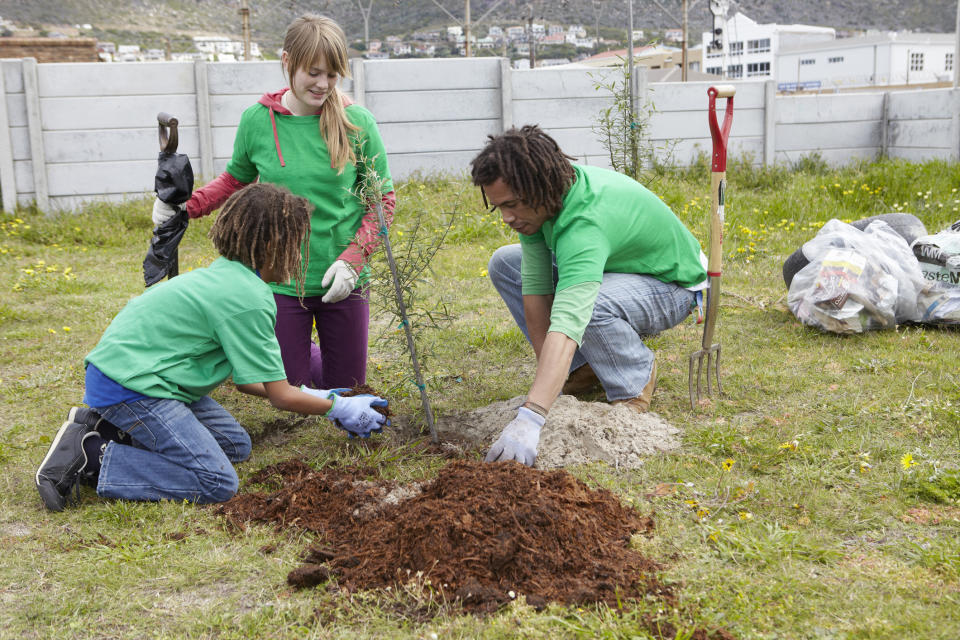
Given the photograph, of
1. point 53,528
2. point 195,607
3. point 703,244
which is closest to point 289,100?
point 53,528

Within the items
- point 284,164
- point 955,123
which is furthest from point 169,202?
point 955,123

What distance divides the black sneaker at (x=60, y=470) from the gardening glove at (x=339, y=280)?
1077mm

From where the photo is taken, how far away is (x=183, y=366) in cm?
279

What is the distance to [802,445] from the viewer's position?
2.97 metres

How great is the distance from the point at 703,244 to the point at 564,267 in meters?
4.21

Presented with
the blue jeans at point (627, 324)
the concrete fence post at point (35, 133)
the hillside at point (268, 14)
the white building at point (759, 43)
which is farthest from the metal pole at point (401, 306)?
the white building at point (759, 43)

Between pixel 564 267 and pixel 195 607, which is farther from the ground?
pixel 564 267

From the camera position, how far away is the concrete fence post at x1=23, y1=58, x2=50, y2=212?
336 inches

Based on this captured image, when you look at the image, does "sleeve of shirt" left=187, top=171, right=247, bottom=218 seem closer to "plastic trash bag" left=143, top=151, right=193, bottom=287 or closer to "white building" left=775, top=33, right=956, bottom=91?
"plastic trash bag" left=143, top=151, right=193, bottom=287

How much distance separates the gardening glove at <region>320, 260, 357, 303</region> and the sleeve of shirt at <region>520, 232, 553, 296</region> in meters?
0.71

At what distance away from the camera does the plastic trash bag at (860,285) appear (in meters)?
4.42

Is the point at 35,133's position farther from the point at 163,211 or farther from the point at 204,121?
the point at 163,211

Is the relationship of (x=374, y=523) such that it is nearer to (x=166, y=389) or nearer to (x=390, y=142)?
(x=166, y=389)

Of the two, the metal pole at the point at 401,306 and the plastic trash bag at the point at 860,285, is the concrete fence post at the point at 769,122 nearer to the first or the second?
the plastic trash bag at the point at 860,285
